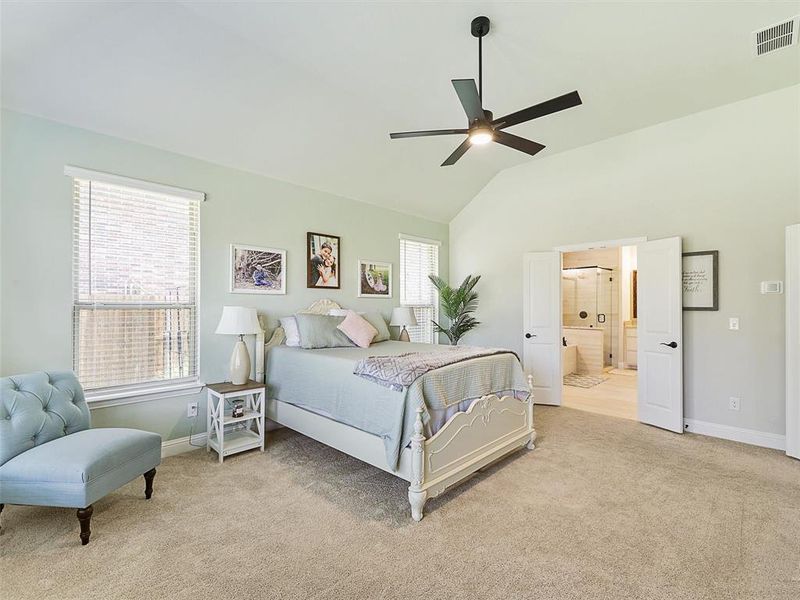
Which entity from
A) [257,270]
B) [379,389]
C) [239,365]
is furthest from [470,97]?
[239,365]

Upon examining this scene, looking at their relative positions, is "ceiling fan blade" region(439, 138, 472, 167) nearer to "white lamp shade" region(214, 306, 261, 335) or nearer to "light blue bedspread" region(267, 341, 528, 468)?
"light blue bedspread" region(267, 341, 528, 468)

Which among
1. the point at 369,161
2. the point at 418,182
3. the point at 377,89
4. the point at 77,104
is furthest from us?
the point at 418,182

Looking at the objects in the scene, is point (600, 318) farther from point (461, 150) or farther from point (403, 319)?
point (461, 150)

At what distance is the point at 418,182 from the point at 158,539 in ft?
14.7

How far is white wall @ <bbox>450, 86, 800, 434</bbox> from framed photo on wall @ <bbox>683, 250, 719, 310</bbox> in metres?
0.07

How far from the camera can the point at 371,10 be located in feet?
8.23

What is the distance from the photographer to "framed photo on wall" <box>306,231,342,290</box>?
4.45 m

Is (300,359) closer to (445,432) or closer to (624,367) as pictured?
(445,432)

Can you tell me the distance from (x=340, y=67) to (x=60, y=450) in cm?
327

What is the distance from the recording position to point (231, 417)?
11.1ft

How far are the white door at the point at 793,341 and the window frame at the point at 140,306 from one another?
5.25m

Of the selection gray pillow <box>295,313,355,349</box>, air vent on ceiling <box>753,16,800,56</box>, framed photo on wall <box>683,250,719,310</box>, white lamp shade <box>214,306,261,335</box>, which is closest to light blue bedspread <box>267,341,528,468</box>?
gray pillow <box>295,313,355,349</box>

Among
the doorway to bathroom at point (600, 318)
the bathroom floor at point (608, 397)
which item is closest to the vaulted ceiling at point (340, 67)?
the bathroom floor at point (608, 397)

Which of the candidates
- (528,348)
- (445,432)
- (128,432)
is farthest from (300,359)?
(528,348)
